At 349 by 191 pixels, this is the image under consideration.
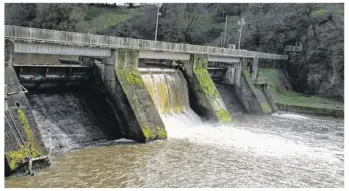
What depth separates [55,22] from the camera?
4291 cm

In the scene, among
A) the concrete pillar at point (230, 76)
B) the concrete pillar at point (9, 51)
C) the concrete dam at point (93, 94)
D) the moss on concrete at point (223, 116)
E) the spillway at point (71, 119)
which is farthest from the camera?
the concrete pillar at point (230, 76)

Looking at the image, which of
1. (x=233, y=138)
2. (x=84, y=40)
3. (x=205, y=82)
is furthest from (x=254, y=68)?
(x=84, y=40)

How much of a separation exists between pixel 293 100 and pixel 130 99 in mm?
17842

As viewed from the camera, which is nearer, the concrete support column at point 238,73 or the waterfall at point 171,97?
the waterfall at point 171,97

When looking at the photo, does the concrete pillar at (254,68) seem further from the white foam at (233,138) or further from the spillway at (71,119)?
the spillway at (71,119)

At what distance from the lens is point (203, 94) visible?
72.7 ft

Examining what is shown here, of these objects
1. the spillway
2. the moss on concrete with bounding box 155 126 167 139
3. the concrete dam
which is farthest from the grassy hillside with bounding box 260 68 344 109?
the spillway

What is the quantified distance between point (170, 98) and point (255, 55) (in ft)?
39.0

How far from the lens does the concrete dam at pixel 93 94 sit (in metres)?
11.6

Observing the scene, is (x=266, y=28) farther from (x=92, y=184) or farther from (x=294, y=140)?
(x=92, y=184)

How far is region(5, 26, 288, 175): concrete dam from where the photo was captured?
11625 millimetres

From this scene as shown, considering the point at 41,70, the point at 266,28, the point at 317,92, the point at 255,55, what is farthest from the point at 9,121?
the point at 266,28

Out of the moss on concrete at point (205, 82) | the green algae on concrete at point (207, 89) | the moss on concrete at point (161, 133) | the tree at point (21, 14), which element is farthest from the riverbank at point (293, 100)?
the tree at point (21, 14)

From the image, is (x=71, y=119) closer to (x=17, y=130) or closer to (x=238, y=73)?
(x=17, y=130)
